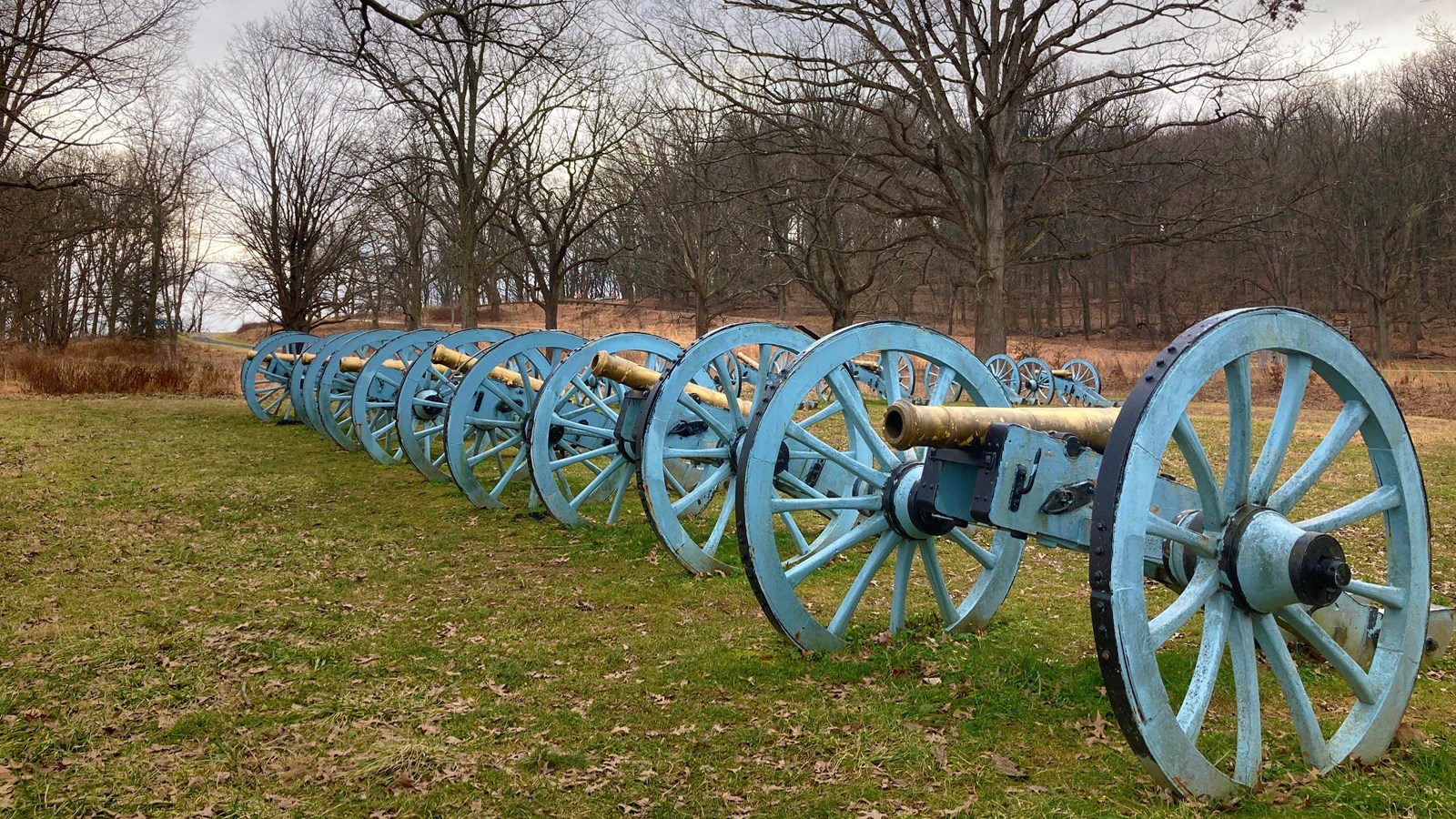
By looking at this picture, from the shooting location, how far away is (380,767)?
11.5 feet

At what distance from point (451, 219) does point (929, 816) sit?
2498 cm

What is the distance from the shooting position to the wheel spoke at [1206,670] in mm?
2754

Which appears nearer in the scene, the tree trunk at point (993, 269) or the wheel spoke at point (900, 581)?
the wheel spoke at point (900, 581)

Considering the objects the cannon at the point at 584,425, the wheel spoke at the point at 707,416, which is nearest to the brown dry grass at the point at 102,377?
the cannon at the point at 584,425

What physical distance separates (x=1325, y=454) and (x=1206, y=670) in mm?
877

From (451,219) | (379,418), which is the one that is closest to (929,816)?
(379,418)

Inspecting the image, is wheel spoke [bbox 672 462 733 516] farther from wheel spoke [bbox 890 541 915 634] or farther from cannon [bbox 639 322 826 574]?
wheel spoke [bbox 890 541 915 634]

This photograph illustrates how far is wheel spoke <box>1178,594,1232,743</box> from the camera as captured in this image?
2.75 metres

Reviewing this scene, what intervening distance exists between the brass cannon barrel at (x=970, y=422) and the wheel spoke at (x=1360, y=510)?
2.28ft

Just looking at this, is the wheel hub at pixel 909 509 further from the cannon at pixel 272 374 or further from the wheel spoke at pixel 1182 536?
the cannon at pixel 272 374

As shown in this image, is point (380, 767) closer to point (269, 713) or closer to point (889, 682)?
point (269, 713)

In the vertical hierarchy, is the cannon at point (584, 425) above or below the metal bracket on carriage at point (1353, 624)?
above

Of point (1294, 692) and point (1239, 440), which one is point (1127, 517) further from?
point (1294, 692)

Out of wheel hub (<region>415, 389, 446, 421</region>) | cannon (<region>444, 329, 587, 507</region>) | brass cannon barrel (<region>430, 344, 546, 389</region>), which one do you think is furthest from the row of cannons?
wheel hub (<region>415, 389, 446, 421</region>)
